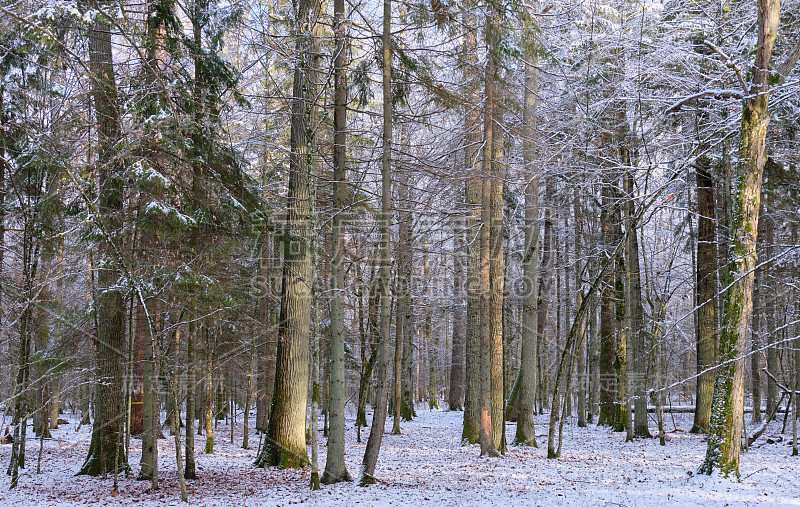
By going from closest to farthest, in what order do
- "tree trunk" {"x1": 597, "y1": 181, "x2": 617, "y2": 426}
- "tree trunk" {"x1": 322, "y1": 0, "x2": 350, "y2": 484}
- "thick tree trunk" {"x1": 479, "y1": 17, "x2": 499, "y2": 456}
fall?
1. "tree trunk" {"x1": 322, "y1": 0, "x2": 350, "y2": 484}
2. "thick tree trunk" {"x1": 479, "y1": 17, "x2": 499, "y2": 456}
3. "tree trunk" {"x1": 597, "y1": 181, "x2": 617, "y2": 426}

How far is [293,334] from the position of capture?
10375mm

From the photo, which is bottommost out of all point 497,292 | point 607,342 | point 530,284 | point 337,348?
point 607,342

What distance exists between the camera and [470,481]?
8.95 metres

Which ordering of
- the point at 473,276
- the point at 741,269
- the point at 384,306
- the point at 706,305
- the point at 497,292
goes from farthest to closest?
the point at 706,305 < the point at 473,276 < the point at 497,292 < the point at 384,306 < the point at 741,269

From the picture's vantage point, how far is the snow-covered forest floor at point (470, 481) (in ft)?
24.4

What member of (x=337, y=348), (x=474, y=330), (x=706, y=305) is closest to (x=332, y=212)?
(x=337, y=348)

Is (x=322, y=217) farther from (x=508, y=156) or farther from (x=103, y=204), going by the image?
(x=508, y=156)

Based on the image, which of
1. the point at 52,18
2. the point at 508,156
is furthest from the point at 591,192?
the point at 52,18

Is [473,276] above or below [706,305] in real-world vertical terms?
above

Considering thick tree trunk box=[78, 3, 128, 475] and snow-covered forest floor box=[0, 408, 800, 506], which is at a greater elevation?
thick tree trunk box=[78, 3, 128, 475]

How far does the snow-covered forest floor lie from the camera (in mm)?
7438

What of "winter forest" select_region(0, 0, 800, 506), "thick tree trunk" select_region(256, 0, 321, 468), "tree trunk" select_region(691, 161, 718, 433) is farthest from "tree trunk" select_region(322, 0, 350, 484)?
"tree trunk" select_region(691, 161, 718, 433)

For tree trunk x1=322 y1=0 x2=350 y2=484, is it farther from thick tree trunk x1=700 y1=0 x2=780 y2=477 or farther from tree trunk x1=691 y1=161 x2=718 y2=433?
tree trunk x1=691 y1=161 x2=718 y2=433

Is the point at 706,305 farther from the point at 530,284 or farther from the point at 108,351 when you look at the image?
the point at 108,351
